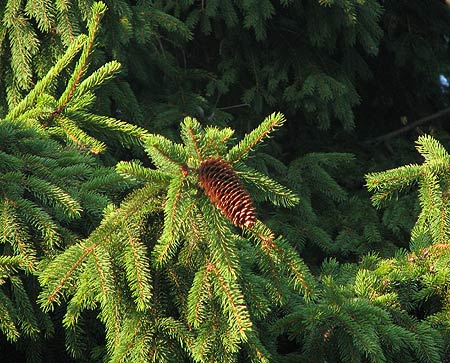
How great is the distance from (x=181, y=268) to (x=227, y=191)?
385mm

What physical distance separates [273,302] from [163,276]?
1.00 ft

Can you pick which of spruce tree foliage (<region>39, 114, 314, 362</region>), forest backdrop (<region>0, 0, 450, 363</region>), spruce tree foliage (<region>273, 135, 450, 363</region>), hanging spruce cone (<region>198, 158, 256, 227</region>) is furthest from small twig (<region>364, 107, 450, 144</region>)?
hanging spruce cone (<region>198, 158, 256, 227</region>)

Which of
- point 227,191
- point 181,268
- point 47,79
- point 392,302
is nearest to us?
point 227,191

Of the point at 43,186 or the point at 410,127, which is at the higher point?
the point at 410,127

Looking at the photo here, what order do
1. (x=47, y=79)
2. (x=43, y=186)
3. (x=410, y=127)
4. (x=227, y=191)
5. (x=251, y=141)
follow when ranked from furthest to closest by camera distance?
(x=410, y=127) < (x=47, y=79) < (x=43, y=186) < (x=251, y=141) < (x=227, y=191)

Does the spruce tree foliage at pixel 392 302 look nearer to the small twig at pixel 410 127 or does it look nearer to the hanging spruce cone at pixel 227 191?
the hanging spruce cone at pixel 227 191

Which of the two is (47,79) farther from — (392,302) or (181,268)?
(392,302)

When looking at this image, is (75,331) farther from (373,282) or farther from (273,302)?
(373,282)

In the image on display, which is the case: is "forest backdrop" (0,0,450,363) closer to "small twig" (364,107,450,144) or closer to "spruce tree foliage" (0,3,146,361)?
"spruce tree foliage" (0,3,146,361)

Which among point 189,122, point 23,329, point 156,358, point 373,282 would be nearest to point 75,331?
point 23,329

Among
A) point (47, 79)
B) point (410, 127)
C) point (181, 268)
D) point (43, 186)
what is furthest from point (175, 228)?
point (410, 127)

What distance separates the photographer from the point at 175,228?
75.5 inches

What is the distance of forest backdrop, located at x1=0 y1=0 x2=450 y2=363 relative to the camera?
1994 millimetres

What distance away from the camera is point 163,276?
215cm
